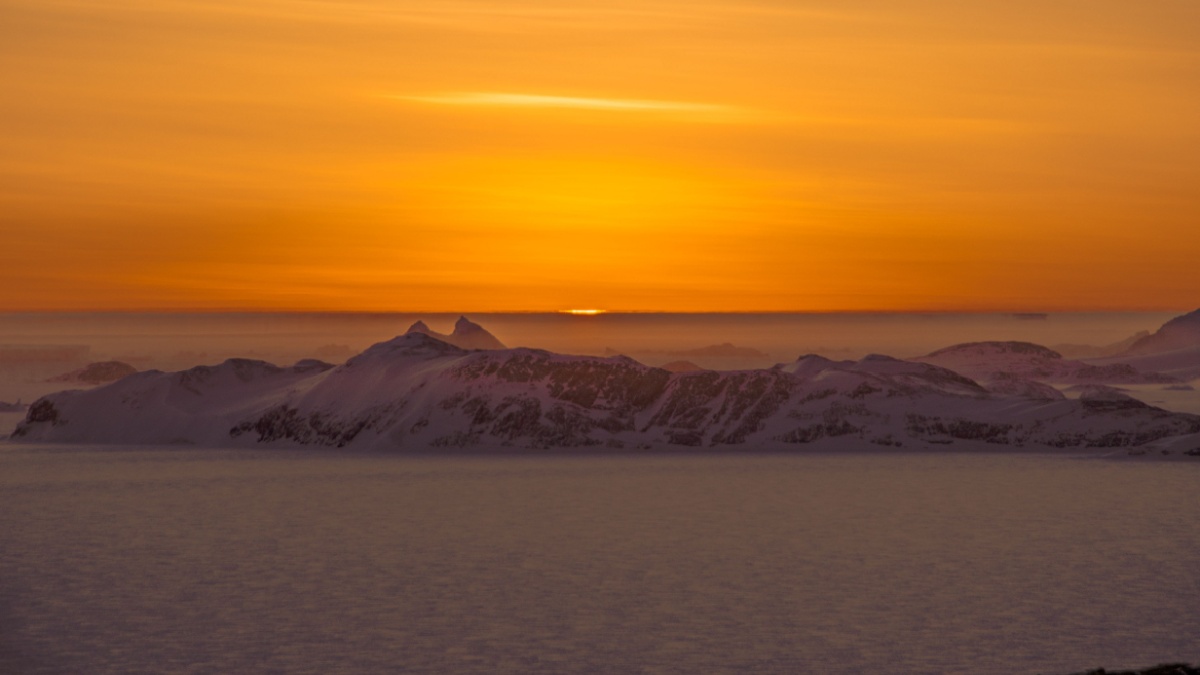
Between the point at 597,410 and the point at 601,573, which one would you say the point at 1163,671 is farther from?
the point at 597,410

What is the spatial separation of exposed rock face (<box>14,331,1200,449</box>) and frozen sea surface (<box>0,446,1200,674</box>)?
24.7 m

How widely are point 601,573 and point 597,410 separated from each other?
226 feet

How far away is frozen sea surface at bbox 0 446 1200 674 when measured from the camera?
36.0 metres

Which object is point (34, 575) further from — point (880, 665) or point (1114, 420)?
point (1114, 420)

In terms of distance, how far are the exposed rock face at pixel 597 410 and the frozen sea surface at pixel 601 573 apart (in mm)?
24696

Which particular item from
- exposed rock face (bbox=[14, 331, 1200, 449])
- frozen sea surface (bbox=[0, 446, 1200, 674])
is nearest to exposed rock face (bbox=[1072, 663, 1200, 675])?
frozen sea surface (bbox=[0, 446, 1200, 674])

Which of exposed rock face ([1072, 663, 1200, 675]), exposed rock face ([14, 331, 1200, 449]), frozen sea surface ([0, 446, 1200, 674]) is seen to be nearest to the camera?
exposed rock face ([1072, 663, 1200, 675])

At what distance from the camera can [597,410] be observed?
4628 inches

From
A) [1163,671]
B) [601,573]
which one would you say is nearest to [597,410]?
[601,573]

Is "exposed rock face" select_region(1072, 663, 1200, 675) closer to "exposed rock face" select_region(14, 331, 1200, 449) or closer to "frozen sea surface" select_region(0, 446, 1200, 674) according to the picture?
"frozen sea surface" select_region(0, 446, 1200, 674)

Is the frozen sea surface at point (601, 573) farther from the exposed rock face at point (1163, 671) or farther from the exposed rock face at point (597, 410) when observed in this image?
the exposed rock face at point (597, 410)

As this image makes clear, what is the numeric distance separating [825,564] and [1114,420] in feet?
229

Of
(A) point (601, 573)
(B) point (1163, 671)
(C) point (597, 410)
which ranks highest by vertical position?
(C) point (597, 410)

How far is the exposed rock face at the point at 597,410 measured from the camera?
11306cm
